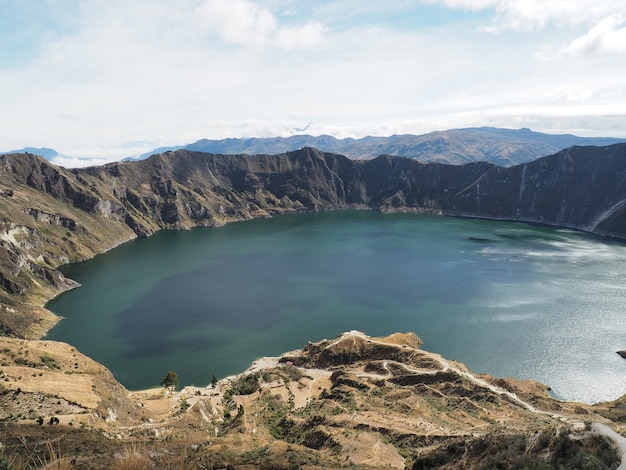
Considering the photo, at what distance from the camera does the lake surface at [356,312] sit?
93062 millimetres

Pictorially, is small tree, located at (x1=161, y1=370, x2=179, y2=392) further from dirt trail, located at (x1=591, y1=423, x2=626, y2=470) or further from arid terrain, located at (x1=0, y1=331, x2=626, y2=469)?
dirt trail, located at (x1=591, y1=423, x2=626, y2=470)

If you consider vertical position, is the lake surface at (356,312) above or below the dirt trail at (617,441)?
below

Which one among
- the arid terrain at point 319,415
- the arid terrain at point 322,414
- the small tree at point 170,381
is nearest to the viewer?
the arid terrain at point 319,415

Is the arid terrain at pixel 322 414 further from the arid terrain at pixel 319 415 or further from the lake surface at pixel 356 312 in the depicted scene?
the lake surface at pixel 356 312

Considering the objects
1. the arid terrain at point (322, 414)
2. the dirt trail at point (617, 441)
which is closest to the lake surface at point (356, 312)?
the arid terrain at point (322, 414)

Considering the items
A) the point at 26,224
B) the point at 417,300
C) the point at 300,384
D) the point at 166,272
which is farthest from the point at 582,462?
the point at 26,224

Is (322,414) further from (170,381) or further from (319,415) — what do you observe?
(170,381)

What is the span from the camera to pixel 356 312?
123 metres

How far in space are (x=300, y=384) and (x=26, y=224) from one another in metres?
165

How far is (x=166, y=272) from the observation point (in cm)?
17288

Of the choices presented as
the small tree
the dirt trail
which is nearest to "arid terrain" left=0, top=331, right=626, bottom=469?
the dirt trail

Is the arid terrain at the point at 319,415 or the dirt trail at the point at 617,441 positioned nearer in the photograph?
the dirt trail at the point at 617,441

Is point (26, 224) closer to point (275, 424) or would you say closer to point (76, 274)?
point (76, 274)

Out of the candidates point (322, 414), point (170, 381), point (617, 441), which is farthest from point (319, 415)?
point (617, 441)
